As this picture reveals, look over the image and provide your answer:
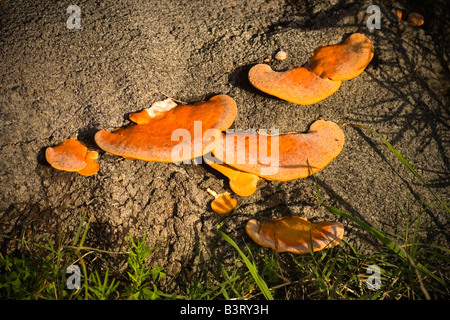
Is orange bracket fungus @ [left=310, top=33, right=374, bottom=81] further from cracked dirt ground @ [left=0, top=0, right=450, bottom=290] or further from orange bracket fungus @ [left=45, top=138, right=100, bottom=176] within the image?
orange bracket fungus @ [left=45, top=138, right=100, bottom=176]

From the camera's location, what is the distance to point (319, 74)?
2533 millimetres

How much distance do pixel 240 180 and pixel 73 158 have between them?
1237mm

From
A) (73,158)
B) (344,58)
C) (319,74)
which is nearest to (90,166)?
(73,158)

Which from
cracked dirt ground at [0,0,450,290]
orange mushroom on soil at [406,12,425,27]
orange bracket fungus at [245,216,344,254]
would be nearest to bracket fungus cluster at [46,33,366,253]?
orange bracket fungus at [245,216,344,254]

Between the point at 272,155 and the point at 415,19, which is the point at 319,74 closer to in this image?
the point at 272,155

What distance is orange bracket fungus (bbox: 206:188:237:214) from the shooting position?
2488mm

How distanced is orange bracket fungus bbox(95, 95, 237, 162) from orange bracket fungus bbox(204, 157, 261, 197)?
279 millimetres

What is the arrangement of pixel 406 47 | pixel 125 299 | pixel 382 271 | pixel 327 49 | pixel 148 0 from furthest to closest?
pixel 148 0
pixel 406 47
pixel 327 49
pixel 382 271
pixel 125 299

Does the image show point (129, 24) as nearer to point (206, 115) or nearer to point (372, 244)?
point (206, 115)

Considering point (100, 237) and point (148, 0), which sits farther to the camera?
point (148, 0)

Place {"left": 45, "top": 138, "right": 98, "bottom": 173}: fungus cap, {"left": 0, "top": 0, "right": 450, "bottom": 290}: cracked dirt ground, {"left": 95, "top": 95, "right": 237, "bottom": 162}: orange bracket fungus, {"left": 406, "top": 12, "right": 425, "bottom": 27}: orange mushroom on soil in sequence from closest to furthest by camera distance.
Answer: {"left": 95, "top": 95, "right": 237, "bottom": 162}: orange bracket fungus → {"left": 45, "top": 138, "right": 98, "bottom": 173}: fungus cap → {"left": 0, "top": 0, "right": 450, "bottom": 290}: cracked dirt ground → {"left": 406, "top": 12, "right": 425, "bottom": 27}: orange mushroom on soil

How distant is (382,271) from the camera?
236 centimetres

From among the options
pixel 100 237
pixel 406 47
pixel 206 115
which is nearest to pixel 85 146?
pixel 100 237

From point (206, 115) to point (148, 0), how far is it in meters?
1.57
